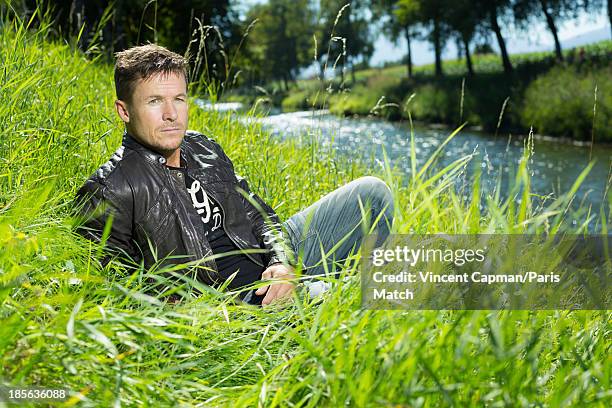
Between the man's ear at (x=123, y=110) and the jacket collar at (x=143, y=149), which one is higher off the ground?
the man's ear at (x=123, y=110)

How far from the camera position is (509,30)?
103 ft

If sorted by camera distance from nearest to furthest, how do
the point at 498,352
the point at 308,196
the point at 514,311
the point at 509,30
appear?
the point at 498,352 → the point at 514,311 → the point at 308,196 → the point at 509,30

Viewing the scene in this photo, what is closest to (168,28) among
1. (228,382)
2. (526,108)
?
(526,108)

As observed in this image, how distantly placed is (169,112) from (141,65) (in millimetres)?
231

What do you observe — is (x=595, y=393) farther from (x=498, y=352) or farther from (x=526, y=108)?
(x=526, y=108)

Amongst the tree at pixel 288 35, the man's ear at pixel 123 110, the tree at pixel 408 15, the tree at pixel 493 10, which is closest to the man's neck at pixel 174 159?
the man's ear at pixel 123 110

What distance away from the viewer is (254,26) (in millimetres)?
6543

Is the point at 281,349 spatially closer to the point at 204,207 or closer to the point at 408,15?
the point at 204,207

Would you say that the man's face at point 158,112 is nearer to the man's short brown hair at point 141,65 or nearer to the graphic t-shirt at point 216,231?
the man's short brown hair at point 141,65

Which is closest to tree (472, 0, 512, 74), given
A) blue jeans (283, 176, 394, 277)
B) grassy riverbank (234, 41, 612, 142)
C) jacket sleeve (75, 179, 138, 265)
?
grassy riverbank (234, 41, 612, 142)

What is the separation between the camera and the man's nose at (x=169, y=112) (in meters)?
2.77

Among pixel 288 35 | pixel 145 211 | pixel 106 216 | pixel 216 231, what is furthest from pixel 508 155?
pixel 288 35

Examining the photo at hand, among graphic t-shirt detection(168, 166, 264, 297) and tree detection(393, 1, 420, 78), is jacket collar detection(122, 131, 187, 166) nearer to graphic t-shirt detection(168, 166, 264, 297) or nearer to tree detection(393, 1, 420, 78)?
graphic t-shirt detection(168, 166, 264, 297)

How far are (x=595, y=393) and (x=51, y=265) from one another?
180 centimetres
